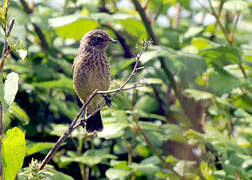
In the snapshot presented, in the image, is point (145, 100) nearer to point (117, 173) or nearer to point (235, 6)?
point (117, 173)

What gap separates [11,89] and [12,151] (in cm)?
40

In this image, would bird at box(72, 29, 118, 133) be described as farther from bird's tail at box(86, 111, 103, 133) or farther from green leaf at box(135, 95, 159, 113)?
green leaf at box(135, 95, 159, 113)

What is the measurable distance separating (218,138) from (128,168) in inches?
30.0

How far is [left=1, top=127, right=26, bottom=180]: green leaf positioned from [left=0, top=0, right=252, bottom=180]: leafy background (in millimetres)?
707

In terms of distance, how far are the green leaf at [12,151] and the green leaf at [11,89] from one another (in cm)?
29

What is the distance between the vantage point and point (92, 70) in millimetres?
3322

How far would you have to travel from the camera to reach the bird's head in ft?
11.3

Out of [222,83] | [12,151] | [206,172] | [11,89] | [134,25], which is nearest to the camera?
[11,89]

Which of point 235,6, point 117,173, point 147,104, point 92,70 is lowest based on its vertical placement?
point 117,173

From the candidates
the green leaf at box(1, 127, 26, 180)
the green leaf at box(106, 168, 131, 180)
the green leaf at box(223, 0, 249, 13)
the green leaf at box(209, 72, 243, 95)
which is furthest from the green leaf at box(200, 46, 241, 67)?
the green leaf at box(1, 127, 26, 180)

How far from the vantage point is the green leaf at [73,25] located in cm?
375

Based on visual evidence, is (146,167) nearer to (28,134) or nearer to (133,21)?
(28,134)

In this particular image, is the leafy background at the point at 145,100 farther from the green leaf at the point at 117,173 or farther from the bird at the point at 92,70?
the bird at the point at 92,70

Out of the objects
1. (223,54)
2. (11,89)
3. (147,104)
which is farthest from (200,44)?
(11,89)
